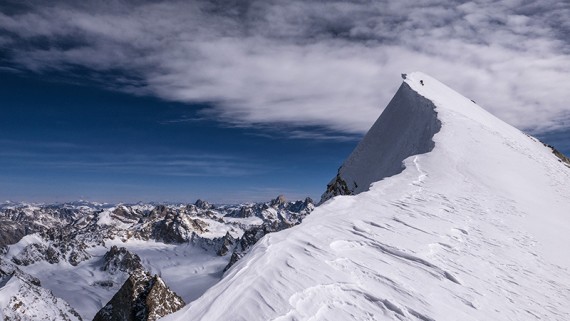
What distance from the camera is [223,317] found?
5.38m

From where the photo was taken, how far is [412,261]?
8.35 m

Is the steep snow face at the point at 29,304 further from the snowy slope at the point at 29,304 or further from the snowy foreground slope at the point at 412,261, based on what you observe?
the snowy foreground slope at the point at 412,261

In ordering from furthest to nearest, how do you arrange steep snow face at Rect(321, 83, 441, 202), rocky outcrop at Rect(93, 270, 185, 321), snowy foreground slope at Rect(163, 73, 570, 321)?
rocky outcrop at Rect(93, 270, 185, 321) → steep snow face at Rect(321, 83, 441, 202) → snowy foreground slope at Rect(163, 73, 570, 321)

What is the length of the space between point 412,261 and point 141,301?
41.1 m

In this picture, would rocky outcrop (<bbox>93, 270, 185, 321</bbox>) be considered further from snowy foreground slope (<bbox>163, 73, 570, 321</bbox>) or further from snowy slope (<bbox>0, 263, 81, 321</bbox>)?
snowy foreground slope (<bbox>163, 73, 570, 321</bbox>)

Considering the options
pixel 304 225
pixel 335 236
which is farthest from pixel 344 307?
pixel 304 225

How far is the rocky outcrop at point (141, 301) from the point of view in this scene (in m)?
36.3

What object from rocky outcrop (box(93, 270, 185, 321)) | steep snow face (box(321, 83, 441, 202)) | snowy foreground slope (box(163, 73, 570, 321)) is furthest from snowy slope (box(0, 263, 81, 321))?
snowy foreground slope (box(163, 73, 570, 321))

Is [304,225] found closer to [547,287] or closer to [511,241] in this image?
[547,287]

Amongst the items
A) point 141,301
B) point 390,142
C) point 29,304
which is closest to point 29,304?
point 29,304

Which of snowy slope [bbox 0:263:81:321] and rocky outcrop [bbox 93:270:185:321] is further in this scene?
snowy slope [bbox 0:263:81:321]

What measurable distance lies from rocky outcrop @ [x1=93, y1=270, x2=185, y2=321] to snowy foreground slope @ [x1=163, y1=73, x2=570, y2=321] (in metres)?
30.3

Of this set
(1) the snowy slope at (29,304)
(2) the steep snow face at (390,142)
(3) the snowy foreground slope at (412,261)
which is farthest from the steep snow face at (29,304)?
(3) the snowy foreground slope at (412,261)

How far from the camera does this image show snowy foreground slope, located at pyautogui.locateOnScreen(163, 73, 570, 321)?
5.97 m
